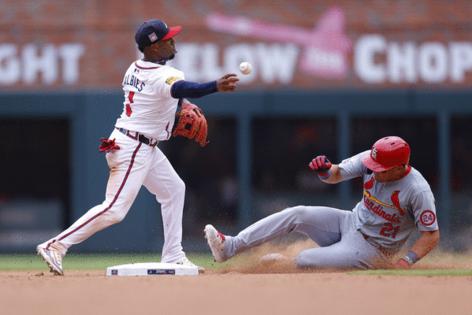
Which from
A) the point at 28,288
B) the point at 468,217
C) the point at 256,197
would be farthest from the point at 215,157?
the point at 28,288

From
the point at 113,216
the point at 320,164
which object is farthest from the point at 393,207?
the point at 113,216

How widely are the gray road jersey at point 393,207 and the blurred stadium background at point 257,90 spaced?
8324 mm

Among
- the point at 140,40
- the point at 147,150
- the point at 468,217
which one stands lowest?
the point at 468,217

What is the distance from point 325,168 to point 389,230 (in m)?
0.67

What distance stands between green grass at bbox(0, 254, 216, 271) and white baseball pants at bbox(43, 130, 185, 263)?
1797mm

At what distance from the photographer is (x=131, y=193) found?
9.74m

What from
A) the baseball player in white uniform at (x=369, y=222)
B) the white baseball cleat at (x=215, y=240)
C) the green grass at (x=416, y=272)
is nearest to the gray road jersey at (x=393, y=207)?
the baseball player in white uniform at (x=369, y=222)

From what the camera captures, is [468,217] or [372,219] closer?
[372,219]

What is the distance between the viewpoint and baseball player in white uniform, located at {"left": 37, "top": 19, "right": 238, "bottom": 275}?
31.4ft

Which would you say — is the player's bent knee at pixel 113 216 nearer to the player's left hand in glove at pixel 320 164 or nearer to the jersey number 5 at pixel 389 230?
the player's left hand in glove at pixel 320 164

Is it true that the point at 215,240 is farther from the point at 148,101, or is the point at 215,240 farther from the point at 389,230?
the point at 389,230

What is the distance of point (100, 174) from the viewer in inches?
703

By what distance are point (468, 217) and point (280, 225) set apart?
8.41 m

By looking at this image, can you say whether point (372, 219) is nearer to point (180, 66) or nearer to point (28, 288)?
point (28, 288)
